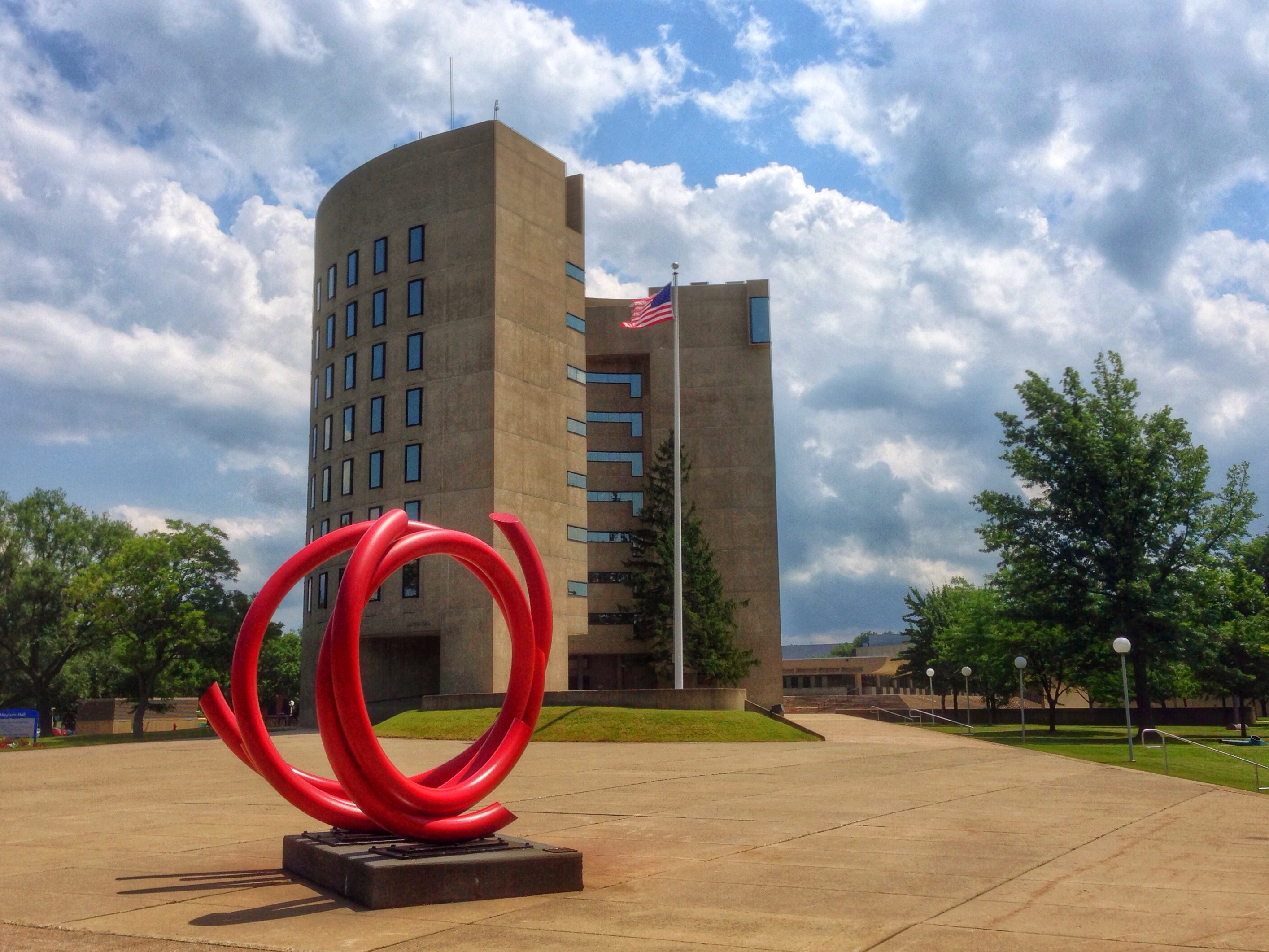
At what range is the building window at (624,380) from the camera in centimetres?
6372

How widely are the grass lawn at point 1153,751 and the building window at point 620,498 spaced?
2307 cm

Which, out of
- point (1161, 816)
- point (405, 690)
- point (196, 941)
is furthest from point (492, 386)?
point (196, 941)

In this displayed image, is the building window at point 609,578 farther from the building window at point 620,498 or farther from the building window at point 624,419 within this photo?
the building window at point 624,419

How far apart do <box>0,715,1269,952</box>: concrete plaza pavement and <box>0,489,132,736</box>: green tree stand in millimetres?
44978

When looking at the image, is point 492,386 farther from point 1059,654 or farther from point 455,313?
point 1059,654

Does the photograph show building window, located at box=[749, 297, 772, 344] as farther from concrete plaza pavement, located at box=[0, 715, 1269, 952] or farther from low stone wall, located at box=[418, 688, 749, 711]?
concrete plaza pavement, located at box=[0, 715, 1269, 952]

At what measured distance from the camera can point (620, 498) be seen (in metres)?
62.4

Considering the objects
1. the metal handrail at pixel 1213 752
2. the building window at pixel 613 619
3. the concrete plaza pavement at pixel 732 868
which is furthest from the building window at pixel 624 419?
the concrete plaza pavement at pixel 732 868

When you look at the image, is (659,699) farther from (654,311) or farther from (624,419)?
(624,419)

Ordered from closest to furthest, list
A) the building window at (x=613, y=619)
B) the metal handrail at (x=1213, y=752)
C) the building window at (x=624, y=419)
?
1. the metal handrail at (x=1213, y=752)
2. the building window at (x=613, y=619)
3. the building window at (x=624, y=419)

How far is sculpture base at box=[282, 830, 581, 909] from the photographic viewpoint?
834 cm

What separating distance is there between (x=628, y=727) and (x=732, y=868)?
23701 mm

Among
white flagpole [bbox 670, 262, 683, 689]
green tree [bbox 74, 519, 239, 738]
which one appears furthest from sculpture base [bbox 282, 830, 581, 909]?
green tree [bbox 74, 519, 239, 738]

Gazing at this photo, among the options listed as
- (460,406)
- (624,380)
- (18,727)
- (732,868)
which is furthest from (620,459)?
(732,868)
